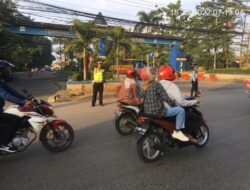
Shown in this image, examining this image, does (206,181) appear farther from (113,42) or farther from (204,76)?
(204,76)

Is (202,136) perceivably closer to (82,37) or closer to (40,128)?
(40,128)

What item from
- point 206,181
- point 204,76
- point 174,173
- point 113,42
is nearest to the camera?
point 206,181

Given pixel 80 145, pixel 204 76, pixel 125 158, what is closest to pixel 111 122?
pixel 80 145

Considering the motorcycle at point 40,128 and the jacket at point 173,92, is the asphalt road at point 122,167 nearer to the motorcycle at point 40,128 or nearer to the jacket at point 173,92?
the motorcycle at point 40,128

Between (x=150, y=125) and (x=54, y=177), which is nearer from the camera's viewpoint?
(x=54, y=177)

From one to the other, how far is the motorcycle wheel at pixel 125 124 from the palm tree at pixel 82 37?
40.1ft

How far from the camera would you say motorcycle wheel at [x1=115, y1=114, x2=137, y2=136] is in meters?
7.46

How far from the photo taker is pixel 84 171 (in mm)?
4941

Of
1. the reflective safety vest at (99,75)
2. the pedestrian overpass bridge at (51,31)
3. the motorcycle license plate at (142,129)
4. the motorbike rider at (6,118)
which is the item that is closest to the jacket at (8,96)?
the motorbike rider at (6,118)

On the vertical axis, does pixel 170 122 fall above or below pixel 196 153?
above

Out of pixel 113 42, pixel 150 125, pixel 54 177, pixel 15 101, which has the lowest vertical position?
pixel 54 177

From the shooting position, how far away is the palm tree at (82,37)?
735 inches

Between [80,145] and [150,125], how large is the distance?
6.02 feet

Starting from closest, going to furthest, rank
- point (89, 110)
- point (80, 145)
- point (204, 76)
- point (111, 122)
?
point (80, 145), point (111, 122), point (89, 110), point (204, 76)
